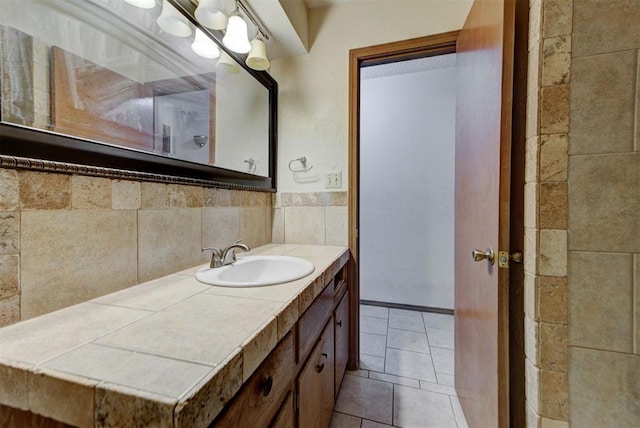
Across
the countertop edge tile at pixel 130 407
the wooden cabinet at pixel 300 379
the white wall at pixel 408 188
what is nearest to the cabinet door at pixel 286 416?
the wooden cabinet at pixel 300 379

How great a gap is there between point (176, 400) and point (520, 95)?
1.18 meters

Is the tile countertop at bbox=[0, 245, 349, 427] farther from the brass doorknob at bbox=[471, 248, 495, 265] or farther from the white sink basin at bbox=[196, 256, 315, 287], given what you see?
the brass doorknob at bbox=[471, 248, 495, 265]

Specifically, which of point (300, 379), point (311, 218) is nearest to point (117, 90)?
point (300, 379)

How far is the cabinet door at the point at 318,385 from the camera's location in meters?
0.81

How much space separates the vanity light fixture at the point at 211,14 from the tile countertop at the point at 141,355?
1111mm

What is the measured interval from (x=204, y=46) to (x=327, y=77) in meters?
0.79

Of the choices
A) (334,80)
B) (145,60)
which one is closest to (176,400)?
(145,60)

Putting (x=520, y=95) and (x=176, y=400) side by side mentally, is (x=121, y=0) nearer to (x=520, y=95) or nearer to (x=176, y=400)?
(x=176, y=400)

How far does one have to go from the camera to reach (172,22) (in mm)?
1027

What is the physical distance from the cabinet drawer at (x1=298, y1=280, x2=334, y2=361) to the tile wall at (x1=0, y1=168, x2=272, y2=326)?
0.56 m

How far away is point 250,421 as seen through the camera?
1.74ft

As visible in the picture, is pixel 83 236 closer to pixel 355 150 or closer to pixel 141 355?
pixel 141 355

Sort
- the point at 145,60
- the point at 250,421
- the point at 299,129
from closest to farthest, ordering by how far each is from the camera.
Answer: the point at 250,421 → the point at 145,60 → the point at 299,129

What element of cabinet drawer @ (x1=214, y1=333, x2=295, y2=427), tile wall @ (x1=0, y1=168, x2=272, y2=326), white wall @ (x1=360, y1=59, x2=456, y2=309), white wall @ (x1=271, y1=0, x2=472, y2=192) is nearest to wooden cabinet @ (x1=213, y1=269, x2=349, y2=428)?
cabinet drawer @ (x1=214, y1=333, x2=295, y2=427)
